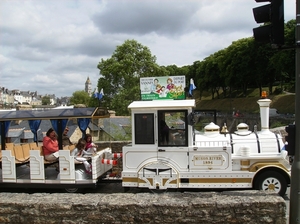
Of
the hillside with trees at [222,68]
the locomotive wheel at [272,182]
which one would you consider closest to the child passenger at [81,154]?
the locomotive wheel at [272,182]

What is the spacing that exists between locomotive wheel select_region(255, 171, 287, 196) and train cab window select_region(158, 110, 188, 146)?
6.76 ft

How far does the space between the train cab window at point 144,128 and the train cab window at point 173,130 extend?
0.20 metres

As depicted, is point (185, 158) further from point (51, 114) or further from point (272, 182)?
point (51, 114)

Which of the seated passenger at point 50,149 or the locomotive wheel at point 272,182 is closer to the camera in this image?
the locomotive wheel at point 272,182

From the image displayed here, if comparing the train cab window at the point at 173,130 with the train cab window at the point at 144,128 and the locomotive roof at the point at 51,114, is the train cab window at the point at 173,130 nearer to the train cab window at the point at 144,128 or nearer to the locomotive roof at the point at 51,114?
the train cab window at the point at 144,128

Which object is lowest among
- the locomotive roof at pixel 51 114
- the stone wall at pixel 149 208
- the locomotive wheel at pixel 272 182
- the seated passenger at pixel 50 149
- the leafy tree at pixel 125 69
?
the locomotive wheel at pixel 272 182

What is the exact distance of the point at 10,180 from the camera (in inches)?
341

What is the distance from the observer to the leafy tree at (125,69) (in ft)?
128

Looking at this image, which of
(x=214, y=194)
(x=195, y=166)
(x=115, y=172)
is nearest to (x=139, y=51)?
(x=115, y=172)

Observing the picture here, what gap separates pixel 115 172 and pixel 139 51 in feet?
105

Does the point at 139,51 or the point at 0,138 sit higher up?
the point at 139,51

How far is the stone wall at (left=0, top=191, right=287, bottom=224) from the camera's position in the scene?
170 inches

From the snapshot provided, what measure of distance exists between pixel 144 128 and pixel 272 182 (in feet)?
11.3

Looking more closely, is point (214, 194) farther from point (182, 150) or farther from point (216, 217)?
point (182, 150)
